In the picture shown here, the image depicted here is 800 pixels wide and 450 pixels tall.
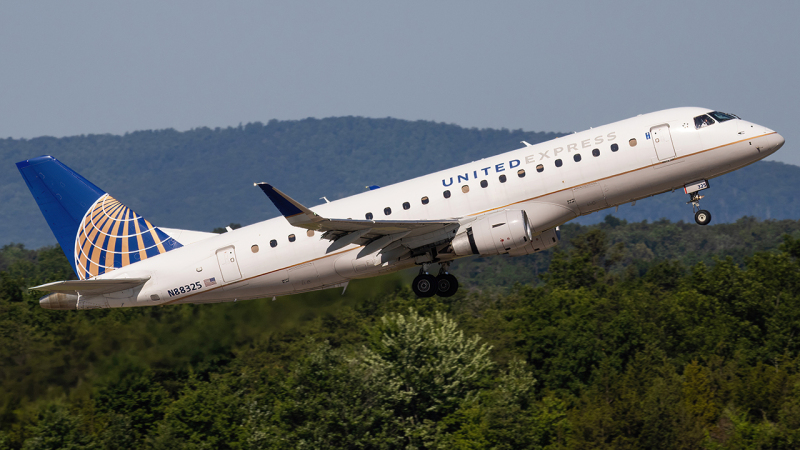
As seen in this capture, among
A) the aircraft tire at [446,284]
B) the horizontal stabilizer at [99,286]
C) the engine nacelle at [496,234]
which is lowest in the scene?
the aircraft tire at [446,284]

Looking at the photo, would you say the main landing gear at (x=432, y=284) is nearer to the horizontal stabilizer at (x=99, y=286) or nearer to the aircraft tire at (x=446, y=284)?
the aircraft tire at (x=446, y=284)

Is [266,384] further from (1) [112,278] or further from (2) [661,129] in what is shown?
(2) [661,129]

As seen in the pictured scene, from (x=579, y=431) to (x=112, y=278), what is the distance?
36278 mm

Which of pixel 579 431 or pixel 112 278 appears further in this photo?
pixel 579 431

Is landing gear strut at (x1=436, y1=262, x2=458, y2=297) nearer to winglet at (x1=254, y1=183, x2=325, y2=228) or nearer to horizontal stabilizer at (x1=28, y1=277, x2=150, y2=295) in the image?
winglet at (x1=254, y1=183, x2=325, y2=228)

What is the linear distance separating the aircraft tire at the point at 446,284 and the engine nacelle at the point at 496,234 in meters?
2.27

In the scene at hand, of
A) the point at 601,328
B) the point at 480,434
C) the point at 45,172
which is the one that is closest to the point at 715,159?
the point at 45,172

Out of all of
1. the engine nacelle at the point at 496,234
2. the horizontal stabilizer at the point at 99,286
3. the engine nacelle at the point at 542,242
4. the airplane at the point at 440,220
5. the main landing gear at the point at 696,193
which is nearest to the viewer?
the engine nacelle at the point at 496,234

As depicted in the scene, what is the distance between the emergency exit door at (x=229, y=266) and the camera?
34781 mm

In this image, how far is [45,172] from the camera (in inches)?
1459

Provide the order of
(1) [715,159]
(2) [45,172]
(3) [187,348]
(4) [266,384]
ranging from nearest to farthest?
(1) [715,159] < (2) [45,172] < (3) [187,348] < (4) [266,384]

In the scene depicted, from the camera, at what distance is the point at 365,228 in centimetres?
3175

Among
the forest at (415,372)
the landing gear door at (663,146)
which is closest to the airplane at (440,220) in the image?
the landing gear door at (663,146)

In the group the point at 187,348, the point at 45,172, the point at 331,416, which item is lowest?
the point at 331,416
